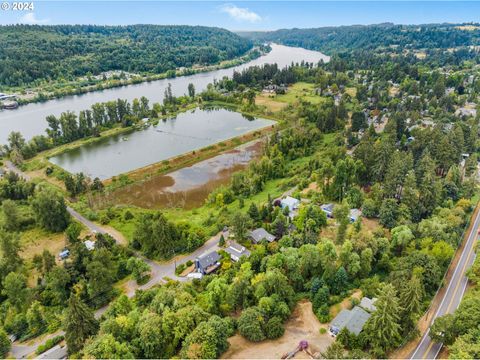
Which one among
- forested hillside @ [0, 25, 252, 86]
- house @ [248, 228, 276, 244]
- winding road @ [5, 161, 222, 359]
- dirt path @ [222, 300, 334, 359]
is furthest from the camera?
forested hillside @ [0, 25, 252, 86]

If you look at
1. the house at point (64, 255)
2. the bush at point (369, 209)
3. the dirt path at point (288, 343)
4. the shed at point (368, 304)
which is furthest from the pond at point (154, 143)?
the shed at point (368, 304)

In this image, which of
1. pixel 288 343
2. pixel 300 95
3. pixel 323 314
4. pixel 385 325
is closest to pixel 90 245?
pixel 288 343

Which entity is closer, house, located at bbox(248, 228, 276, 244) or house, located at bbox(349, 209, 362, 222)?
house, located at bbox(248, 228, 276, 244)

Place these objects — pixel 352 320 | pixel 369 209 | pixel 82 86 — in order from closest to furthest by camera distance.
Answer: pixel 352 320
pixel 369 209
pixel 82 86

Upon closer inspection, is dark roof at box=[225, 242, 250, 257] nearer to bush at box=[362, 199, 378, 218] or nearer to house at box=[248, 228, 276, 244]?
house at box=[248, 228, 276, 244]

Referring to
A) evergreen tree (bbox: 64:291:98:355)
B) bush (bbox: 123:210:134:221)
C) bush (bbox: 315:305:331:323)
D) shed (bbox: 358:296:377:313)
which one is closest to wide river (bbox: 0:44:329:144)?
bush (bbox: 123:210:134:221)

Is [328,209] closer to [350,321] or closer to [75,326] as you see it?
[350,321]
